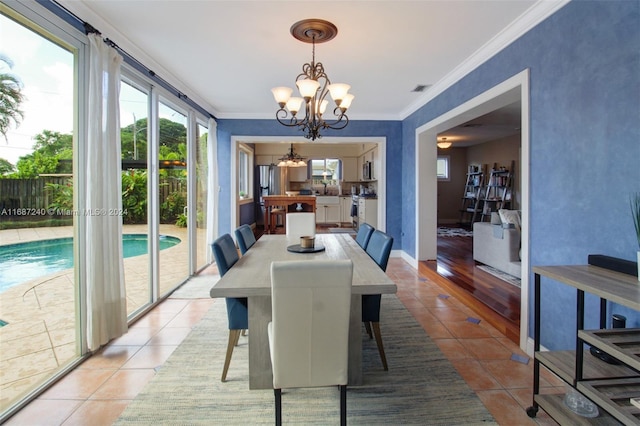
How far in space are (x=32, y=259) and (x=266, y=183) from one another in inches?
302

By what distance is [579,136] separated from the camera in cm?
203

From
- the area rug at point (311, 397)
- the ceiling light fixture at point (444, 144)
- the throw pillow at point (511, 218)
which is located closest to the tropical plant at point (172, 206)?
the area rug at point (311, 397)

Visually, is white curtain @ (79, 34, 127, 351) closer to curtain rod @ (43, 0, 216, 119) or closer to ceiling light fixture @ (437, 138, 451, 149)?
curtain rod @ (43, 0, 216, 119)

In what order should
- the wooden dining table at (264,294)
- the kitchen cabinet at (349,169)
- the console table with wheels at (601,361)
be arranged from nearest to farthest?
the console table with wheels at (601,361), the wooden dining table at (264,294), the kitchen cabinet at (349,169)

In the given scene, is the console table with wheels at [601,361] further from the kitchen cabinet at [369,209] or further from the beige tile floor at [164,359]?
the kitchen cabinet at [369,209]

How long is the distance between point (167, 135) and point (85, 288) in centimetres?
209

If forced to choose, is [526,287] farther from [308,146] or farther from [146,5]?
[308,146]

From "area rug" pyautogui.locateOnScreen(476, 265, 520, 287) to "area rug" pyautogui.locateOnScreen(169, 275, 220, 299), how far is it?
3514mm

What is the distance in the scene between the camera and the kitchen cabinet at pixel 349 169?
10219mm

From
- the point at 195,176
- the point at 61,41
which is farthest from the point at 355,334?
the point at 195,176

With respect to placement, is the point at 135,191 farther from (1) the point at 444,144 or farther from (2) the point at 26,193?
A: (1) the point at 444,144

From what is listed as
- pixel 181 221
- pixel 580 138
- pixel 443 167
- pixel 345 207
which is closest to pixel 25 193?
pixel 181 221

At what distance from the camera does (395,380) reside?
2.11 meters

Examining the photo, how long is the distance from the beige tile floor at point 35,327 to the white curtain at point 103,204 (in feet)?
0.50
